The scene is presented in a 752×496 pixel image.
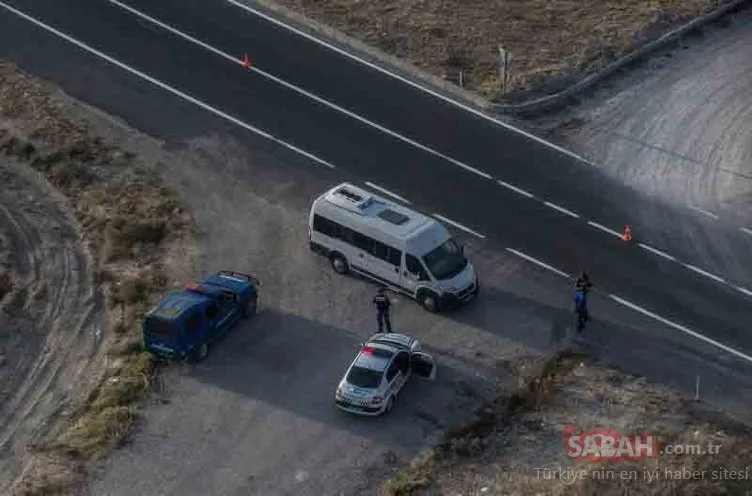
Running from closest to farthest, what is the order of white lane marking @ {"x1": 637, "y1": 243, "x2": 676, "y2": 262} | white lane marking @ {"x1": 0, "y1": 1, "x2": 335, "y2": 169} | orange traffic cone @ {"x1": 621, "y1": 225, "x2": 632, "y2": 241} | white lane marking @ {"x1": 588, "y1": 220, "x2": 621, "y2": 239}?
white lane marking @ {"x1": 637, "y1": 243, "x2": 676, "y2": 262}
orange traffic cone @ {"x1": 621, "y1": 225, "x2": 632, "y2": 241}
white lane marking @ {"x1": 588, "y1": 220, "x2": 621, "y2": 239}
white lane marking @ {"x1": 0, "y1": 1, "x2": 335, "y2": 169}

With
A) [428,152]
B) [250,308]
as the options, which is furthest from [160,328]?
[428,152]

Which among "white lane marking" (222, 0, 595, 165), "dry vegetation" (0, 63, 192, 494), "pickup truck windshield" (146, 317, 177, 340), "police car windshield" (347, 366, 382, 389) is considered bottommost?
"dry vegetation" (0, 63, 192, 494)

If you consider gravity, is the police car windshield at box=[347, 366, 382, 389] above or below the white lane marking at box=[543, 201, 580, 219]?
below

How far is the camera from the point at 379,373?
34.3 metres

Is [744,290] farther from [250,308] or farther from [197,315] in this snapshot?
[197,315]

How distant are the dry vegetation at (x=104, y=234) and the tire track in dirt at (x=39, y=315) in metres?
0.59

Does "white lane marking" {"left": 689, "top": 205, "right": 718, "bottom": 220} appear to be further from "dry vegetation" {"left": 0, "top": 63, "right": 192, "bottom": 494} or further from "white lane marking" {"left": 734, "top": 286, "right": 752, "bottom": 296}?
"dry vegetation" {"left": 0, "top": 63, "right": 192, "bottom": 494}

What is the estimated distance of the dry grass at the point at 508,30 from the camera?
49.4 metres

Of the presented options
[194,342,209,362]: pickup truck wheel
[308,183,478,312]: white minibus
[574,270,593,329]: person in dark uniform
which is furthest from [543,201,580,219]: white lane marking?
Result: [194,342,209,362]: pickup truck wheel

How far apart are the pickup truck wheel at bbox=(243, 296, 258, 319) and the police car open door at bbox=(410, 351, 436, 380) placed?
559cm

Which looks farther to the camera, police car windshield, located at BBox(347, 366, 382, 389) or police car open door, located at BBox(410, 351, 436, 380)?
police car open door, located at BBox(410, 351, 436, 380)

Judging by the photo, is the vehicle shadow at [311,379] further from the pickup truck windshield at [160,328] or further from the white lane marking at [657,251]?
the white lane marking at [657,251]

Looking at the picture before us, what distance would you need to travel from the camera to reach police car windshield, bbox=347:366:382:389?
3425cm

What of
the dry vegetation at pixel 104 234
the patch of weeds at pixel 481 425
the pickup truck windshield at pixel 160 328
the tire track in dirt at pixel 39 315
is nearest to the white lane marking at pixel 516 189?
the patch of weeds at pixel 481 425
